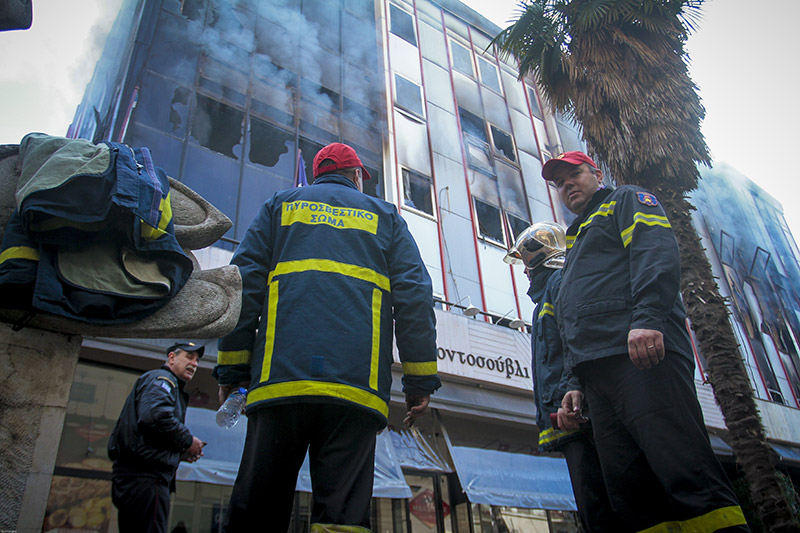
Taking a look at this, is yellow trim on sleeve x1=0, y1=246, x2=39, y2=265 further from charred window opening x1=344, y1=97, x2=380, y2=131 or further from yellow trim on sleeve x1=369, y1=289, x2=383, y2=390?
charred window opening x1=344, y1=97, x2=380, y2=131

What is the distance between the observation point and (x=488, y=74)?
47.6 ft

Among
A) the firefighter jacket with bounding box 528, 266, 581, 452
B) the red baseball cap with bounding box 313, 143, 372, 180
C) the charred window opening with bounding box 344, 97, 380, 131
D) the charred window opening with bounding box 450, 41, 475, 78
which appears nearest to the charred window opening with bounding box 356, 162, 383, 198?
the charred window opening with bounding box 344, 97, 380, 131

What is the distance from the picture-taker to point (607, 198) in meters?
2.79

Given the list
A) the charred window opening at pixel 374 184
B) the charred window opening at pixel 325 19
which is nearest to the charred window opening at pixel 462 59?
the charred window opening at pixel 325 19

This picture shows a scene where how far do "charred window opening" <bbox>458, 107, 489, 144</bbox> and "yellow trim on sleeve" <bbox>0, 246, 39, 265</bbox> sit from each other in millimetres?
11488

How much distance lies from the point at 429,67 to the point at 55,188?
12.2 metres

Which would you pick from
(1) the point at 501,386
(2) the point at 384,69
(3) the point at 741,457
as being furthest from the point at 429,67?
(3) the point at 741,457

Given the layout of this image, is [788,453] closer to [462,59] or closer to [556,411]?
[462,59]

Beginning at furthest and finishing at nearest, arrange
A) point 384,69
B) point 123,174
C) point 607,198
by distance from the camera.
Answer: point 384,69
point 607,198
point 123,174

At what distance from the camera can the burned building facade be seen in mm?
6188

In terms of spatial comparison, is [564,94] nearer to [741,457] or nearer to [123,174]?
[741,457]

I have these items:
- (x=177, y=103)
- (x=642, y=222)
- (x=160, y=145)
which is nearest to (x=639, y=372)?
(x=642, y=222)

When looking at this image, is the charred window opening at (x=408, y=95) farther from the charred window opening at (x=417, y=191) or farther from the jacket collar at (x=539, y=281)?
the jacket collar at (x=539, y=281)

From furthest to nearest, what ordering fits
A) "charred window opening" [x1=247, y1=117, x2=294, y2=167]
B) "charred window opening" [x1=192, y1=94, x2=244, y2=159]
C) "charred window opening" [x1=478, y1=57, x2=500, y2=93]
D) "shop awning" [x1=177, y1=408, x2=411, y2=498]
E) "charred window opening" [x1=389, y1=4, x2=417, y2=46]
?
"charred window opening" [x1=478, y1=57, x2=500, y2=93]
"charred window opening" [x1=389, y1=4, x2=417, y2=46]
"charred window opening" [x1=247, y1=117, x2=294, y2=167]
"charred window opening" [x1=192, y1=94, x2=244, y2=159]
"shop awning" [x1=177, y1=408, x2=411, y2=498]
